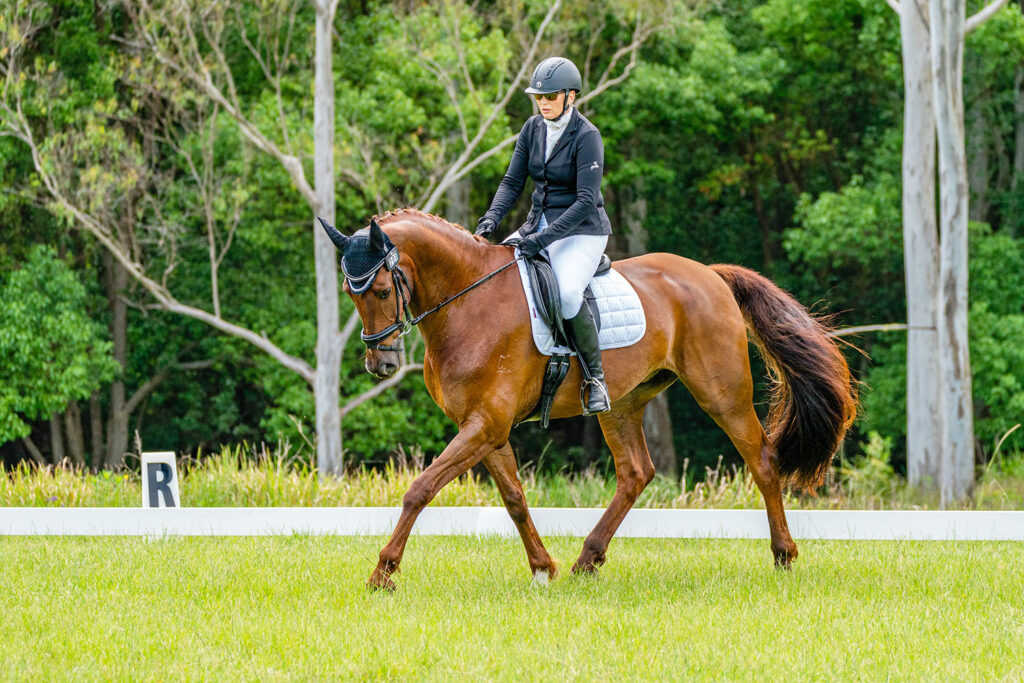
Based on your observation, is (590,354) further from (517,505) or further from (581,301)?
(517,505)

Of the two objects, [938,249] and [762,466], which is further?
[938,249]

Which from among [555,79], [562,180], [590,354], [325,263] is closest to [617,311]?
[590,354]

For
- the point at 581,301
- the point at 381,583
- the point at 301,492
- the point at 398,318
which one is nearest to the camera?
the point at 398,318

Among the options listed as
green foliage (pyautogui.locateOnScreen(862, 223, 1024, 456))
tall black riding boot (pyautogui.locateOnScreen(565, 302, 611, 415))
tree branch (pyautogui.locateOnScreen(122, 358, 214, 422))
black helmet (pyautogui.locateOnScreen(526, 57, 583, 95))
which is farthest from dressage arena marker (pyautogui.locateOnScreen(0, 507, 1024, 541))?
tree branch (pyautogui.locateOnScreen(122, 358, 214, 422))

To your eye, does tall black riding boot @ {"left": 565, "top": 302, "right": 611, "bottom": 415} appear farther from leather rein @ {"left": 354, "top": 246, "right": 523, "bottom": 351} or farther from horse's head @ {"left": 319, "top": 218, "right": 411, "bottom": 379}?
horse's head @ {"left": 319, "top": 218, "right": 411, "bottom": 379}

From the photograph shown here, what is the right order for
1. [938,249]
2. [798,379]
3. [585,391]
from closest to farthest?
[585,391] → [798,379] → [938,249]

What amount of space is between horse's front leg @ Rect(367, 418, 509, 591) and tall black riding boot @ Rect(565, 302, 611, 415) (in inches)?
21.6

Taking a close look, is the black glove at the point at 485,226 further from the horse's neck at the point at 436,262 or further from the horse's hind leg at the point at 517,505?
the horse's hind leg at the point at 517,505

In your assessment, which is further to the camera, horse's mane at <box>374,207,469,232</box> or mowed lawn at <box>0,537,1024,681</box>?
horse's mane at <box>374,207,469,232</box>

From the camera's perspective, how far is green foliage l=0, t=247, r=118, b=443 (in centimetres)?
2070

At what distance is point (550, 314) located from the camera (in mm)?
6215

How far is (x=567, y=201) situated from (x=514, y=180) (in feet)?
1.21

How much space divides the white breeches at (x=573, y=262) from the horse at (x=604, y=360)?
0.74ft

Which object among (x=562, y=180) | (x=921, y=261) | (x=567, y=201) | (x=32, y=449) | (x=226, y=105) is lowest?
(x=32, y=449)
